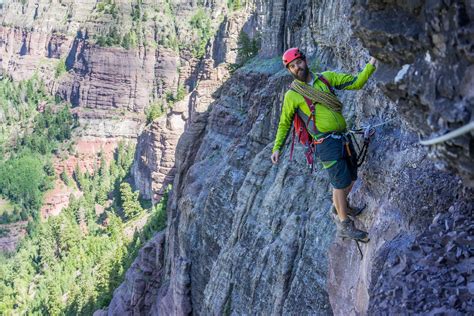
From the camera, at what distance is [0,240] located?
67.8 m

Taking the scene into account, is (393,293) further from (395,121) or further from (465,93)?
(395,121)

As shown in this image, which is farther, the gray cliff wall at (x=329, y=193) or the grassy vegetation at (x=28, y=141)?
the grassy vegetation at (x=28, y=141)

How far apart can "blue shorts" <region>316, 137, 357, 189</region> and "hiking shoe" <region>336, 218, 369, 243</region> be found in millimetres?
453

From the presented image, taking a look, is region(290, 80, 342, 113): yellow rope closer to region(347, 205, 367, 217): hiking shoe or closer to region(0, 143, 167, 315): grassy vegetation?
region(347, 205, 367, 217): hiking shoe

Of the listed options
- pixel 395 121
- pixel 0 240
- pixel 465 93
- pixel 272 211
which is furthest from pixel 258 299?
pixel 0 240

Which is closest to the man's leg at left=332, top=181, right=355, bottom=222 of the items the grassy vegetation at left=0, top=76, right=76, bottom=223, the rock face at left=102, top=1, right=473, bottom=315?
the rock face at left=102, top=1, right=473, bottom=315

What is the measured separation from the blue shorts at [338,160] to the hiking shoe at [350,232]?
453 millimetres

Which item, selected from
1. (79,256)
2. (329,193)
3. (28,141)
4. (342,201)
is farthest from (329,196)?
(28,141)

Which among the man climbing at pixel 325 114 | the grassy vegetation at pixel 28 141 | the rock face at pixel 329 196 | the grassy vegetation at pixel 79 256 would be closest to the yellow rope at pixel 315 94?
the man climbing at pixel 325 114

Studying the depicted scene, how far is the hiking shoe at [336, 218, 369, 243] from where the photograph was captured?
5820 millimetres

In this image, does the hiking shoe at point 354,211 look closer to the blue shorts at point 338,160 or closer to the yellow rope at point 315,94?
the blue shorts at point 338,160

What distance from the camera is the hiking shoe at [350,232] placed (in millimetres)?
5820

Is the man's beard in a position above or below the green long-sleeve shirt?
above

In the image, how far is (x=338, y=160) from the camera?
18.9 feet
